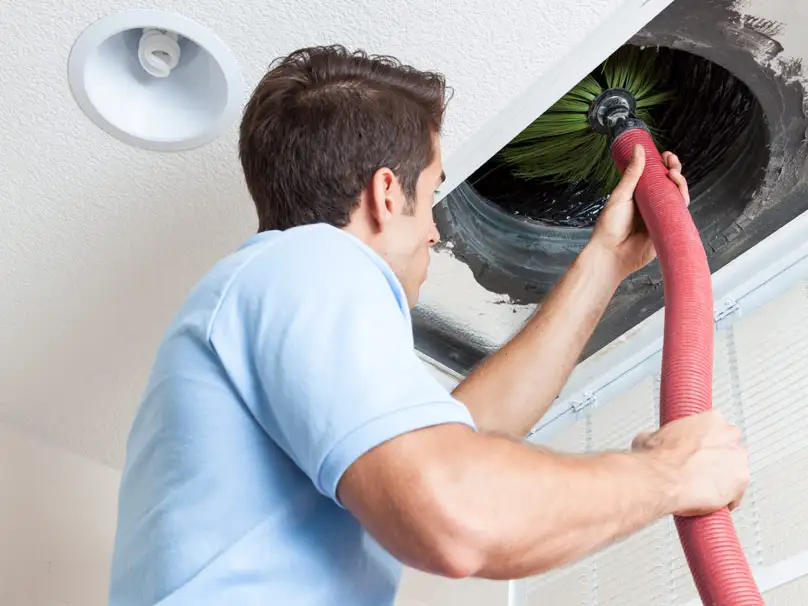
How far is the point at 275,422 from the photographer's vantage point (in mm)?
803

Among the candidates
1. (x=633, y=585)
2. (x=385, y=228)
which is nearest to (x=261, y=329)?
(x=385, y=228)

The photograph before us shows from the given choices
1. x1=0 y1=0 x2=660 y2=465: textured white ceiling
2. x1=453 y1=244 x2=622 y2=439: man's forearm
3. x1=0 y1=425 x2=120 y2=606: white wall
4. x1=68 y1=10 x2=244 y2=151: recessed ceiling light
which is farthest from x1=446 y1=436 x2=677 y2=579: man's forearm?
x1=0 y1=425 x2=120 y2=606: white wall

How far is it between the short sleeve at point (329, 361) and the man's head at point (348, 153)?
25 cm

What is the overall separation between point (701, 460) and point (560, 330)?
0.47 metres

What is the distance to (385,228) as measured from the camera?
3.57ft

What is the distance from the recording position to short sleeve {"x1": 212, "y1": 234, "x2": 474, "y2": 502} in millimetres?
725

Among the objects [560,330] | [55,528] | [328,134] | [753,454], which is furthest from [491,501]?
[55,528]

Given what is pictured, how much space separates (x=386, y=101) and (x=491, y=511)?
1.89 feet

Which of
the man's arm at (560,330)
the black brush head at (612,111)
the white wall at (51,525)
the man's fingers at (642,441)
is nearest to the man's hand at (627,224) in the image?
the man's arm at (560,330)

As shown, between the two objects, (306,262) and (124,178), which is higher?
(124,178)

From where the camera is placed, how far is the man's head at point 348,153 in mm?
1083

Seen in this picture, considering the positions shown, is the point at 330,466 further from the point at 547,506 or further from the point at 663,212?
the point at 663,212

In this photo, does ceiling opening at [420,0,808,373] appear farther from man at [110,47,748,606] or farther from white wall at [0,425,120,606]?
white wall at [0,425,120,606]

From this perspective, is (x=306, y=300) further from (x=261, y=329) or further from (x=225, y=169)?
(x=225, y=169)
